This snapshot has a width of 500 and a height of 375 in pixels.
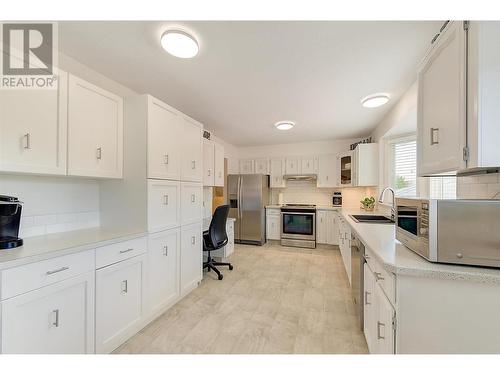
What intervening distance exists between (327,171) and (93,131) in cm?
→ 430

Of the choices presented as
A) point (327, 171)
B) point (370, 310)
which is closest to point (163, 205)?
point (370, 310)

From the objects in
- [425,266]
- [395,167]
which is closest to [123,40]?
[425,266]

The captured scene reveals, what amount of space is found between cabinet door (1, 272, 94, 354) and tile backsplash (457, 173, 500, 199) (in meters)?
2.62

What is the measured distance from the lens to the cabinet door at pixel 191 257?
2.42m

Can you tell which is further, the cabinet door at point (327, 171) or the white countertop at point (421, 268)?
the cabinet door at point (327, 171)

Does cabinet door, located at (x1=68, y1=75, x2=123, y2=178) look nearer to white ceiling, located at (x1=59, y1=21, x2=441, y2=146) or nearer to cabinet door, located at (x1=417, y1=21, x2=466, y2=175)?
white ceiling, located at (x1=59, y1=21, x2=441, y2=146)

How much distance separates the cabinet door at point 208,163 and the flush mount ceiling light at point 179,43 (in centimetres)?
177

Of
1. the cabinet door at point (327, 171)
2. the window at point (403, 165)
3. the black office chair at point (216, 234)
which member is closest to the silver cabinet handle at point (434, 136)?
the window at point (403, 165)

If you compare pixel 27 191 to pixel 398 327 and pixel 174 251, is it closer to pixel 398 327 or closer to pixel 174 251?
pixel 174 251

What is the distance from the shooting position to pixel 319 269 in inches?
131

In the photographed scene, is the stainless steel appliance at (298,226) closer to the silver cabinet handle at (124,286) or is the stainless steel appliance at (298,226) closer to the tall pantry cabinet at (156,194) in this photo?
the tall pantry cabinet at (156,194)

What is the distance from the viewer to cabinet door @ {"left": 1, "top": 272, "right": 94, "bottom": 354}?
1087 millimetres

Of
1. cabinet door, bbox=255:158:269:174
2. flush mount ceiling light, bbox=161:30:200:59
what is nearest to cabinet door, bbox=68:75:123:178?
flush mount ceiling light, bbox=161:30:200:59

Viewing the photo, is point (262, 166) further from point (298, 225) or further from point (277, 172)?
point (298, 225)
